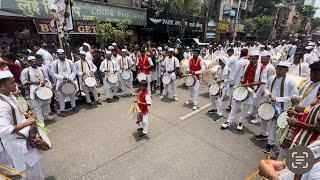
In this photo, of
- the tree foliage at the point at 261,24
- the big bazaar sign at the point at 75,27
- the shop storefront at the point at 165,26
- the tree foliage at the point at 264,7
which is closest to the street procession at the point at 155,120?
the big bazaar sign at the point at 75,27

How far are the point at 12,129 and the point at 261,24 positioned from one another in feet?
151

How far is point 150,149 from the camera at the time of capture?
18.1ft

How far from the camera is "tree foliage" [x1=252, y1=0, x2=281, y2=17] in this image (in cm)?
4494

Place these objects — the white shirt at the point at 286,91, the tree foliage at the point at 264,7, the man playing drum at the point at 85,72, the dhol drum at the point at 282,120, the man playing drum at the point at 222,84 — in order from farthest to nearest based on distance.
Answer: the tree foliage at the point at 264,7
the man playing drum at the point at 85,72
the man playing drum at the point at 222,84
the white shirt at the point at 286,91
the dhol drum at the point at 282,120

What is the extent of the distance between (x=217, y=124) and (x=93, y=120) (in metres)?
3.93

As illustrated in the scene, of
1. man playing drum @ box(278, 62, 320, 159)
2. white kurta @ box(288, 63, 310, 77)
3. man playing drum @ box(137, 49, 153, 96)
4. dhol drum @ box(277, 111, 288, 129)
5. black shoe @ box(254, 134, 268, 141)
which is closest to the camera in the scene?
man playing drum @ box(278, 62, 320, 159)

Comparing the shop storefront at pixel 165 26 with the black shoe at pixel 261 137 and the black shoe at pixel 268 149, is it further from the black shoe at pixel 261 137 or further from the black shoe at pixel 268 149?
the black shoe at pixel 268 149

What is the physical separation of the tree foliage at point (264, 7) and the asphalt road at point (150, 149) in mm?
45833

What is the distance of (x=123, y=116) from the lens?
24.9 ft

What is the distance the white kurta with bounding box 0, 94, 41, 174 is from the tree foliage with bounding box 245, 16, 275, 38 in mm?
43219

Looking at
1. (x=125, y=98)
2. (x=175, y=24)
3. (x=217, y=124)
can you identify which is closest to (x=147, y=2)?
(x=175, y=24)

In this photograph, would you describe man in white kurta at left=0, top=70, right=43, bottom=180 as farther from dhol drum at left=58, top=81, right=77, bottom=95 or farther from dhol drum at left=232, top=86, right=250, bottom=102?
dhol drum at left=232, top=86, right=250, bottom=102

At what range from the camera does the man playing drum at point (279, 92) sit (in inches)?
203

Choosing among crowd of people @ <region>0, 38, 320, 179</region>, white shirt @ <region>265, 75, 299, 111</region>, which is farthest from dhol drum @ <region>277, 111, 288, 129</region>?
white shirt @ <region>265, 75, 299, 111</region>
